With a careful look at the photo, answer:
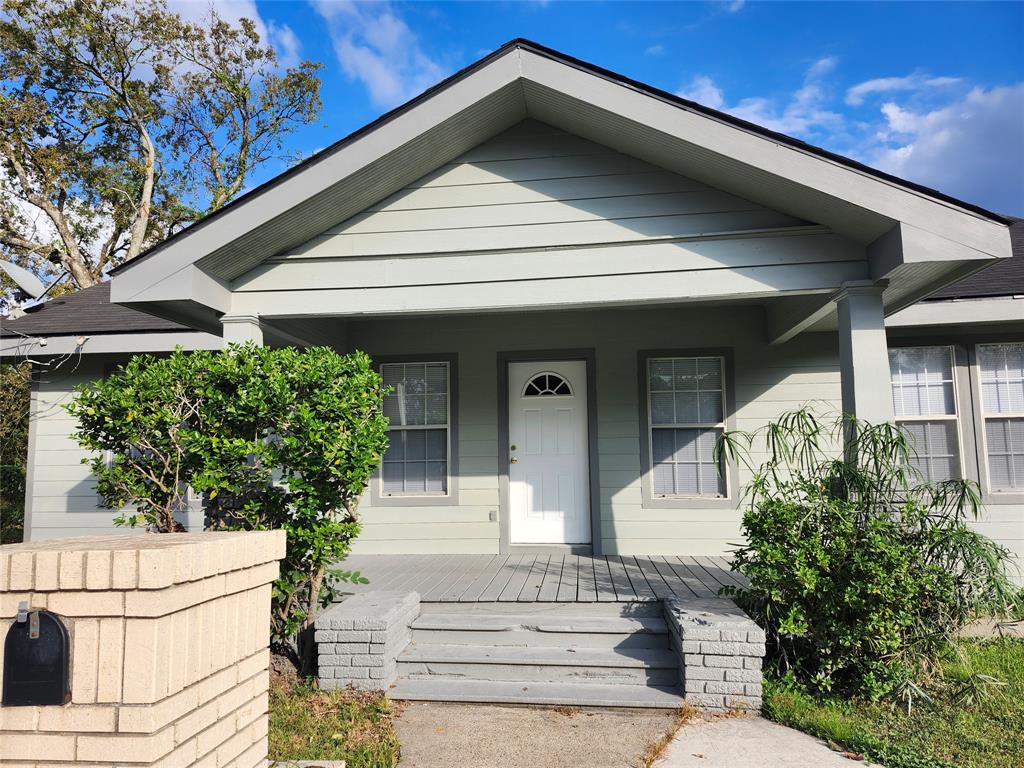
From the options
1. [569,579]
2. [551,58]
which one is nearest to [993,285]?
[551,58]

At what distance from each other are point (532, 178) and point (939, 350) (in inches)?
189

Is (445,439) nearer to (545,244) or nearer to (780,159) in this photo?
(545,244)

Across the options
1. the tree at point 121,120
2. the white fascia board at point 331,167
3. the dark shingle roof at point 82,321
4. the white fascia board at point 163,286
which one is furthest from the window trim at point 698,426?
the tree at point 121,120

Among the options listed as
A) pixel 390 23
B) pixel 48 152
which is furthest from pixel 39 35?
pixel 390 23

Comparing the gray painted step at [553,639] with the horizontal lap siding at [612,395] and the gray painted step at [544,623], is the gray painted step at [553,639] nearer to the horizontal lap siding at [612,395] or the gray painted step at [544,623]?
the gray painted step at [544,623]

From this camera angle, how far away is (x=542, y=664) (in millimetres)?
4184

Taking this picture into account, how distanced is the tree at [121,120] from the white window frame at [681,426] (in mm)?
16095

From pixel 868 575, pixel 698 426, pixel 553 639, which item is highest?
pixel 698 426

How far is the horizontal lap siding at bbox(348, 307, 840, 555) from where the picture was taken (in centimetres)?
678

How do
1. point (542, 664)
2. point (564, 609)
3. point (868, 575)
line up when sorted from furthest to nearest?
point (564, 609) → point (542, 664) → point (868, 575)

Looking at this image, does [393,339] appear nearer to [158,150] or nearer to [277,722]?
[277,722]

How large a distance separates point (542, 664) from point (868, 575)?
2.04 meters

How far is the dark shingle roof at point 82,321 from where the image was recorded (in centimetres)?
734

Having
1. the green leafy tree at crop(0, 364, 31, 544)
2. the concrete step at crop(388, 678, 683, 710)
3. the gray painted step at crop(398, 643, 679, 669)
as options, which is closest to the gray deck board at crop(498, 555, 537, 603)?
the gray painted step at crop(398, 643, 679, 669)
